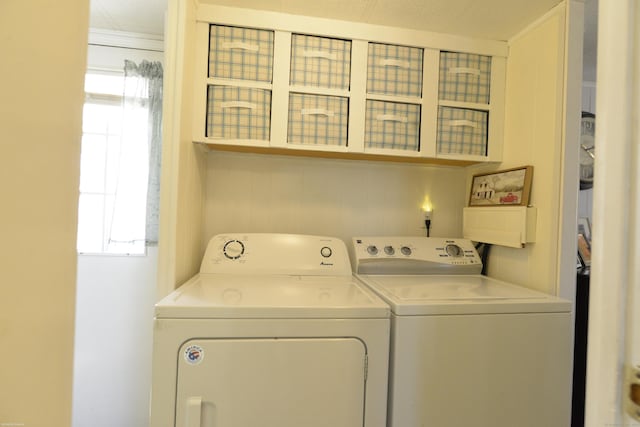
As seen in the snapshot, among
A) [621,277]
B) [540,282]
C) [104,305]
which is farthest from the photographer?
[104,305]

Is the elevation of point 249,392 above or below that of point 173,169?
below

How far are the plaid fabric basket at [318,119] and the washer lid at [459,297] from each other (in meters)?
0.78

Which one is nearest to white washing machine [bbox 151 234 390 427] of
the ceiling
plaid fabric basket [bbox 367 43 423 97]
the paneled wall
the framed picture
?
the paneled wall

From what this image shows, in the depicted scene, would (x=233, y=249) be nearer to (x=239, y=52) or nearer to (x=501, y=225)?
(x=239, y=52)

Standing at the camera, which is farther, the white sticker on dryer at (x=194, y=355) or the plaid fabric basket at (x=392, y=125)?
the plaid fabric basket at (x=392, y=125)

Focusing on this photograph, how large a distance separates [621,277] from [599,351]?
128 millimetres

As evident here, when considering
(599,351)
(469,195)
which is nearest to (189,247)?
(599,351)

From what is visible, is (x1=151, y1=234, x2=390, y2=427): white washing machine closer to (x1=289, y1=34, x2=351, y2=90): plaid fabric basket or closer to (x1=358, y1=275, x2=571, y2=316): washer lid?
(x1=358, y1=275, x2=571, y2=316): washer lid

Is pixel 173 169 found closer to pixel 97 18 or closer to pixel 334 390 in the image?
pixel 334 390

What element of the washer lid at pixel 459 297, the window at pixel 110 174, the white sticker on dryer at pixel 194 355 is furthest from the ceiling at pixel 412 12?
the white sticker on dryer at pixel 194 355

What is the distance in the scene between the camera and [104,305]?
1816mm

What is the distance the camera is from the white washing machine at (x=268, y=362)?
38.4 inches

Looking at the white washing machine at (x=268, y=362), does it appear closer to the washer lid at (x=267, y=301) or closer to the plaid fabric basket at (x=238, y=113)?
the washer lid at (x=267, y=301)

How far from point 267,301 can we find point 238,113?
96 cm
